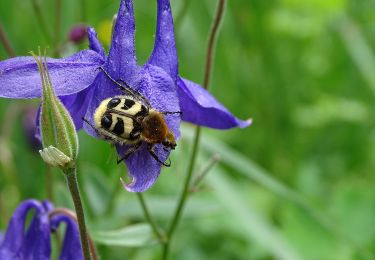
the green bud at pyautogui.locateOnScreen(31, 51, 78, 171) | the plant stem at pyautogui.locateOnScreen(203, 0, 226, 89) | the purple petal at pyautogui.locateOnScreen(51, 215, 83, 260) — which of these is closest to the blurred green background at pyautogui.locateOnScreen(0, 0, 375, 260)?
the plant stem at pyautogui.locateOnScreen(203, 0, 226, 89)

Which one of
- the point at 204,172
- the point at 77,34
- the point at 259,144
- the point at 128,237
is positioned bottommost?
the point at 259,144

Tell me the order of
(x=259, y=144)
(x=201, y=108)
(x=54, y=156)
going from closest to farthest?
(x=54, y=156), (x=201, y=108), (x=259, y=144)

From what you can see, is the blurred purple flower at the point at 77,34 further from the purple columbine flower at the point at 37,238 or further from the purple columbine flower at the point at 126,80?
the purple columbine flower at the point at 126,80

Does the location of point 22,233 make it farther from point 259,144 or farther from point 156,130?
point 259,144

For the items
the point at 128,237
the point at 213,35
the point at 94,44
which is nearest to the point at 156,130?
the point at 94,44

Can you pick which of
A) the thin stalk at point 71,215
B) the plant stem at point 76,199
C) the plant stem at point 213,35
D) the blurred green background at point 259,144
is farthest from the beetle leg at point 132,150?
the blurred green background at point 259,144

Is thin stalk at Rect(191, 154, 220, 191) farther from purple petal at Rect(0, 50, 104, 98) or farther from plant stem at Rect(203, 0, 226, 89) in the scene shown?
purple petal at Rect(0, 50, 104, 98)

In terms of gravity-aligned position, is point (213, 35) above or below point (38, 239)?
above
